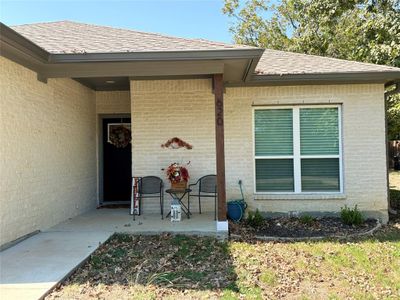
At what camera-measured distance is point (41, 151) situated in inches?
245

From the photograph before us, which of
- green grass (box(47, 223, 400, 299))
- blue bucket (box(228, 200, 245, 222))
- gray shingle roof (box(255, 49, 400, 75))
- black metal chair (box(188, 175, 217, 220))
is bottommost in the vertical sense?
green grass (box(47, 223, 400, 299))

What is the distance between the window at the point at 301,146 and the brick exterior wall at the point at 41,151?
3855 mm

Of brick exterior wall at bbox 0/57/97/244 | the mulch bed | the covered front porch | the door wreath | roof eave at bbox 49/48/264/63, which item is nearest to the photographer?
brick exterior wall at bbox 0/57/97/244

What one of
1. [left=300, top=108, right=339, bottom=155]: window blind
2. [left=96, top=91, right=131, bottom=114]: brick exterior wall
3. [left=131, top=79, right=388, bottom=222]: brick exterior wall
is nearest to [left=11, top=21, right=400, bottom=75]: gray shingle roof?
[left=131, top=79, right=388, bottom=222]: brick exterior wall

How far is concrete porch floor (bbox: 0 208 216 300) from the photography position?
3.94 meters

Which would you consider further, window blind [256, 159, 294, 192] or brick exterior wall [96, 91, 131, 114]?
brick exterior wall [96, 91, 131, 114]

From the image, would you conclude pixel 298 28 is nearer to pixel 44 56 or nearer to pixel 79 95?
pixel 79 95

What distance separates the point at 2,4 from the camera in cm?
521

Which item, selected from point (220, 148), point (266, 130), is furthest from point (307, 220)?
point (220, 148)

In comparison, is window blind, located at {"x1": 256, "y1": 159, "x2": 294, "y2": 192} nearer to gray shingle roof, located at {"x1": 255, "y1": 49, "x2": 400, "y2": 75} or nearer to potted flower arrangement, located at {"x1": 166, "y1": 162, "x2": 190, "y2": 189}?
potted flower arrangement, located at {"x1": 166, "y1": 162, "x2": 190, "y2": 189}

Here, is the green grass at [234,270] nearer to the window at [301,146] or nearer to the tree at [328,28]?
the window at [301,146]

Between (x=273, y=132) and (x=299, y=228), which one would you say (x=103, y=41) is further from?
(x=299, y=228)

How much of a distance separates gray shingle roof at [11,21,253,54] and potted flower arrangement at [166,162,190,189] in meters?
2.48

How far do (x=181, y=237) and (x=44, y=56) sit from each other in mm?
3479
